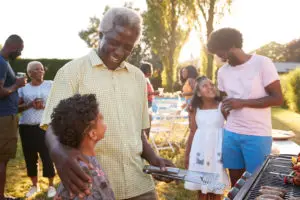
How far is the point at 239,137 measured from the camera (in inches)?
120

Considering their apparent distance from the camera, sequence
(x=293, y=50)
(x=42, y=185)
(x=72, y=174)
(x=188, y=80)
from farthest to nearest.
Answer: (x=293, y=50), (x=188, y=80), (x=42, y=185), (x=72, y=174)

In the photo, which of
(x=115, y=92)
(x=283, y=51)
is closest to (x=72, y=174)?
(x=115, y=92)

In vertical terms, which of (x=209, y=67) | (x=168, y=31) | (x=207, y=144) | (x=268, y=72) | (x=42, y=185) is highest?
(x=168, y=31)

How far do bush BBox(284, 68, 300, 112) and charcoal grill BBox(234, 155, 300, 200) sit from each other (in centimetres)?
1556

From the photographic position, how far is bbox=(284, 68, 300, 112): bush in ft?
55.8

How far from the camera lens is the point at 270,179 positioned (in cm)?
213

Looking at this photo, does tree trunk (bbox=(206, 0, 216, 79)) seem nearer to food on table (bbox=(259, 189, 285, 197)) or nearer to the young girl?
the young girl

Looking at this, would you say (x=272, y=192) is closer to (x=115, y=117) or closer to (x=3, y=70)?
(x=115, y=117)

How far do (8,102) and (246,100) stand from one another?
118 inches

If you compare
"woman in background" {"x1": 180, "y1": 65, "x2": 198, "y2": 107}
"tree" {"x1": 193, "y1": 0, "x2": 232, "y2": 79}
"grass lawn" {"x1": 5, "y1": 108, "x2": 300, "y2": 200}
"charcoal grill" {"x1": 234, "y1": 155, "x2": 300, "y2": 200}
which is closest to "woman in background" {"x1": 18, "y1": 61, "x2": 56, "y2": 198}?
"grass lawn" {"x1": 5, "y1": 108, "x2": 300, "y2": 200}

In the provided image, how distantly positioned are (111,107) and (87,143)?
0.25 meters

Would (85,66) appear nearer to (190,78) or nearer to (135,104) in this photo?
(135,104)

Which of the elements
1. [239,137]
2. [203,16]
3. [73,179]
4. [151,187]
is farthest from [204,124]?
[203,16]

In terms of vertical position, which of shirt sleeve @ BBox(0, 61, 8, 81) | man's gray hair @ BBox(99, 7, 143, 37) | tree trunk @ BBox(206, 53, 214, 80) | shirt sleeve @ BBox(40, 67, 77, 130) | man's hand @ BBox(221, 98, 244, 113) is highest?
tree trunk @ BBox(206, 53, 214, 80)
